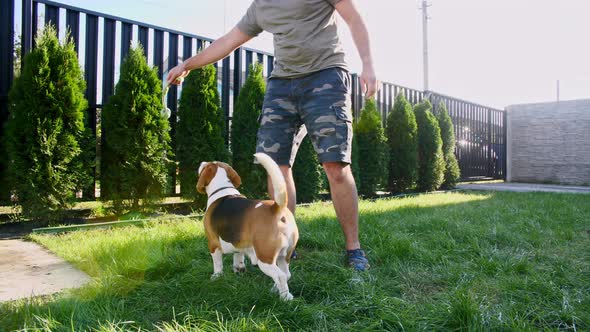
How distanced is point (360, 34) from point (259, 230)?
150 cm

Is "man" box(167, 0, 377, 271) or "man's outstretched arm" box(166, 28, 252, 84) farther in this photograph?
"man's outstretched arm" box(166, 28, 252, 84)

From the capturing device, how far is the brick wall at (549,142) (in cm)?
1313

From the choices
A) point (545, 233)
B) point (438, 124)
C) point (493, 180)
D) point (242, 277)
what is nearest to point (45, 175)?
point (242, 277)

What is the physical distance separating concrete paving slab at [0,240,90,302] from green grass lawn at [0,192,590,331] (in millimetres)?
103

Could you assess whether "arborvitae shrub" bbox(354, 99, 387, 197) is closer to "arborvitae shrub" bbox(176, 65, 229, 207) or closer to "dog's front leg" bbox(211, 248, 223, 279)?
"arborvitae shrub" bbox(176, 65, 229, 207)

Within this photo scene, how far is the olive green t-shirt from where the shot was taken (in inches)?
105

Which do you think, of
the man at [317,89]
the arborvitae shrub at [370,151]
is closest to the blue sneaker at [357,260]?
the man at [317,89]

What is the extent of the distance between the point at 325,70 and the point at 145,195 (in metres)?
3.15

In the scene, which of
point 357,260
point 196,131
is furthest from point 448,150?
point 357,260

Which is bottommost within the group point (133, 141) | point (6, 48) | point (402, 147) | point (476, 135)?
point (133, 141)

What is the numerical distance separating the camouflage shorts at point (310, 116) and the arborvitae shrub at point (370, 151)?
5.28 m

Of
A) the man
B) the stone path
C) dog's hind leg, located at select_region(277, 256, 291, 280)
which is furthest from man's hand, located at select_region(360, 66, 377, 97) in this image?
the stone path

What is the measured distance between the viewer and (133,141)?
188 inches

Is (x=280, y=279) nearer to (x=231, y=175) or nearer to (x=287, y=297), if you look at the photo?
(x=287, y=297)
